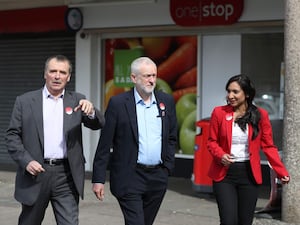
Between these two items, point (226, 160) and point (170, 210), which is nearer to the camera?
point (226, 160)

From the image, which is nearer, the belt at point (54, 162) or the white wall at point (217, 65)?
the belt at point (54, 162)

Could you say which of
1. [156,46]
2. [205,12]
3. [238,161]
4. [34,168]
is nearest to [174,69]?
[156,46]

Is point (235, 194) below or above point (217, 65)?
below

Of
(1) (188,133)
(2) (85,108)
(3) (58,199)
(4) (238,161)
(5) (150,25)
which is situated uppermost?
(5) (150,25)

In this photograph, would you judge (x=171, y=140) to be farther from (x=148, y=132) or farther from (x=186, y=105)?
(x=186, y=105)

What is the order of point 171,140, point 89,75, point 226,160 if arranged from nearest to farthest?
1. point 171,140
2. point 226,160
3. point 89,75

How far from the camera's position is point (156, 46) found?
1210 centimetres

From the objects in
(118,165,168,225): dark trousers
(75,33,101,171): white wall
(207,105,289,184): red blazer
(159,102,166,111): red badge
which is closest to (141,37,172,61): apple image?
(75,33,101,171): white wall

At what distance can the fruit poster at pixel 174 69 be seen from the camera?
11703 millimetres

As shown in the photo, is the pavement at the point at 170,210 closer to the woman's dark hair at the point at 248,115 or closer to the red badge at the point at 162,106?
the woman's dark hair at the point at 248,115

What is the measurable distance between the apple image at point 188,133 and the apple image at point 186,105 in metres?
0.07

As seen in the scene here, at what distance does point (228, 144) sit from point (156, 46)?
6.74 m

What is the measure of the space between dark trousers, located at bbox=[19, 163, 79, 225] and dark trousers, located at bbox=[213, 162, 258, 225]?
51.5 inches

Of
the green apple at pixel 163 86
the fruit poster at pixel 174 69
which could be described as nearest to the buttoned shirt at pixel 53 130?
the fruit poster at pixel 174 69
